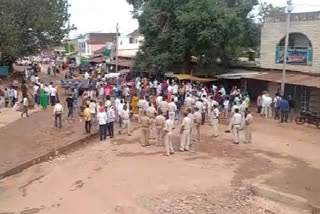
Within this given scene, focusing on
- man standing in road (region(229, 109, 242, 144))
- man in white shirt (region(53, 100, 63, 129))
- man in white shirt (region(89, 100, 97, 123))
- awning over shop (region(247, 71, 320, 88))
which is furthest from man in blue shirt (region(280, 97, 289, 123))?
man in white shirt (region(53, 100, 63, 129))

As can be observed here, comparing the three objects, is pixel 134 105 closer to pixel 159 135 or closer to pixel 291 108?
pixel 159 135

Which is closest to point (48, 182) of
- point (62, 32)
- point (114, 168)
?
point (114, 168)

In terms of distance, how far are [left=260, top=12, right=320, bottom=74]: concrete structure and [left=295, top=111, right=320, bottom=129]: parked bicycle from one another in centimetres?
359

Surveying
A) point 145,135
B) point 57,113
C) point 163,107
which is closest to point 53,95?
point 57,113

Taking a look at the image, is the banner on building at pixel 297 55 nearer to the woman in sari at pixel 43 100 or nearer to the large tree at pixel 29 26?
the woman in sari at pixel 43 100

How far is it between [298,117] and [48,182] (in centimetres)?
1367

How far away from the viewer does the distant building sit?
7038 centimetres

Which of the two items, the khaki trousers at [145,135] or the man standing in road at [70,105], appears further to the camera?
the man standing in road at [70,105]

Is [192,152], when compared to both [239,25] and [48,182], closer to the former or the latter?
[48,182]

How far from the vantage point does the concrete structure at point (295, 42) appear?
2497 cm

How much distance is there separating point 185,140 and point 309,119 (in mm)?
8324

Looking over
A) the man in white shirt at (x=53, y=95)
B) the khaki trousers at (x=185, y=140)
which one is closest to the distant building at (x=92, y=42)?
the man in white shirt at (x=53, y=95)

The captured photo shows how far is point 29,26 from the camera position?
37.1 metres

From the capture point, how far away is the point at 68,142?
18.5 meters
